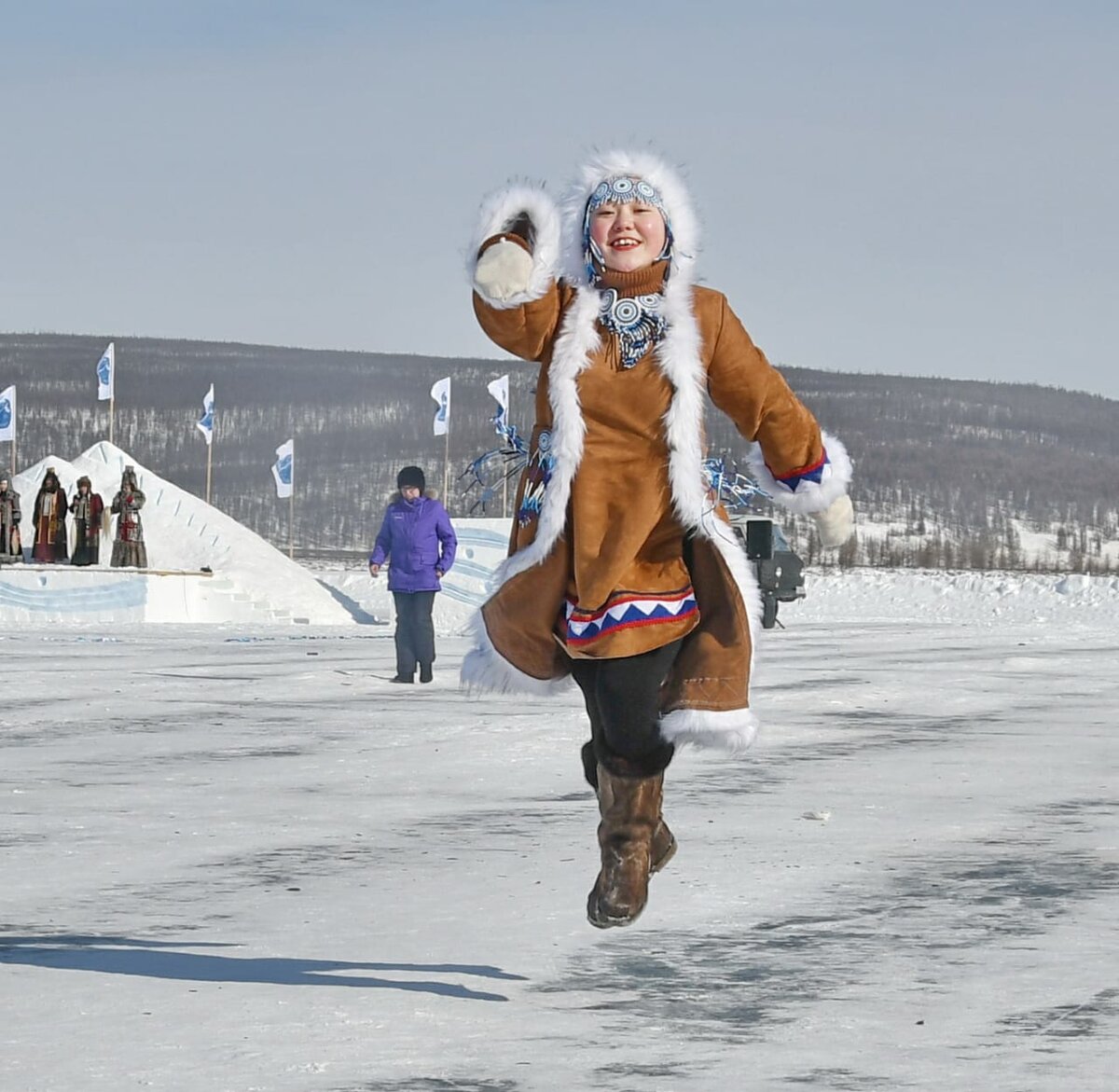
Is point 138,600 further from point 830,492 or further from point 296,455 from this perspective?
point 296,455

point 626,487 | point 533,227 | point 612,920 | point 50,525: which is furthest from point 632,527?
point 50,525

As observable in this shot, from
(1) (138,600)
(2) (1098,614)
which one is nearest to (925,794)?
(1) (138,600)

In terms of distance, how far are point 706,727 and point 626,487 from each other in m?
0.60

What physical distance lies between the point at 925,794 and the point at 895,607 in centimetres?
3245

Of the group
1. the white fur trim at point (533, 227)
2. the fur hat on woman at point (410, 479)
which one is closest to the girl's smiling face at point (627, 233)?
the white fur trim at point (533, 227)

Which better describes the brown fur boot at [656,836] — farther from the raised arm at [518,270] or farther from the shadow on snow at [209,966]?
the raised arm at [518,270]

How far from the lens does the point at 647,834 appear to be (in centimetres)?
497

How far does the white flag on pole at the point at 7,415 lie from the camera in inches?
1583

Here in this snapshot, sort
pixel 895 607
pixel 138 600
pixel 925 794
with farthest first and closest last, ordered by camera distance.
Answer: pixel 895 607 < pixel 138 600 < pixel 925 794

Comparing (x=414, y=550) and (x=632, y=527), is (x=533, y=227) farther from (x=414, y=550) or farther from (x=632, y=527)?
(x=414, y=550)

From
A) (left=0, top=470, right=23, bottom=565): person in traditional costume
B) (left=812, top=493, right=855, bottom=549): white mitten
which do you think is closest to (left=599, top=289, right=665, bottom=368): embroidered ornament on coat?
(left=812, top=493, right=855, bottom=549): white mitten

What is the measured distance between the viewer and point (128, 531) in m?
34.2

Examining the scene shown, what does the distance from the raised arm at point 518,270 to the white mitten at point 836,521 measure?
817 mm

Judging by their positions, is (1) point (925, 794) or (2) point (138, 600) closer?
(1) point (925, 794)
